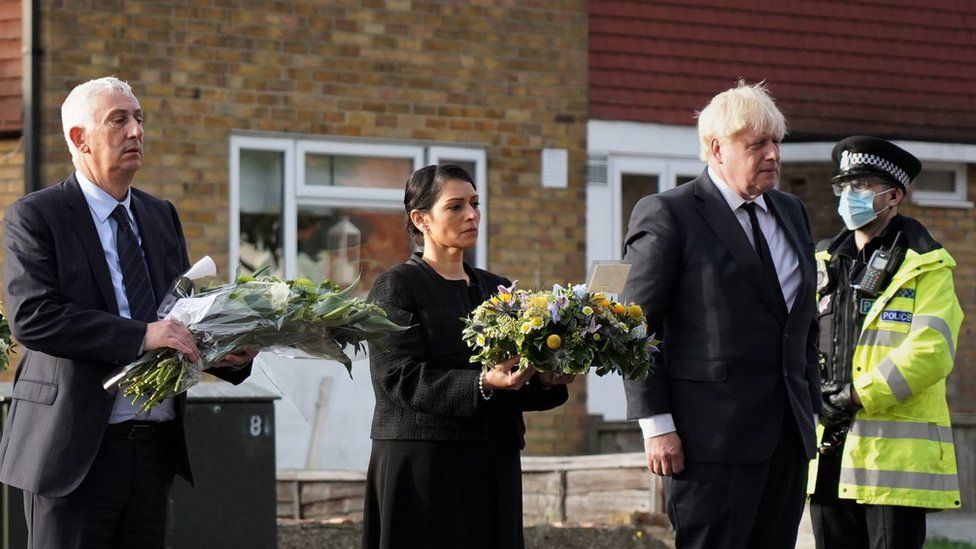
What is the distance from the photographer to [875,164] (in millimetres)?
6504

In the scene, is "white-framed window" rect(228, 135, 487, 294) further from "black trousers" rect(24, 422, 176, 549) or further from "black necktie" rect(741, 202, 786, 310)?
"black trousers" rect(24, 422, 176, 549)

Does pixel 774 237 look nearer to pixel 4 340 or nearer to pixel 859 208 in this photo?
pixel 859 208

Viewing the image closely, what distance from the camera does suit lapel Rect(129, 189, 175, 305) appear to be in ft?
16.6

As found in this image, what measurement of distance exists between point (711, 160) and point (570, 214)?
7.45 m

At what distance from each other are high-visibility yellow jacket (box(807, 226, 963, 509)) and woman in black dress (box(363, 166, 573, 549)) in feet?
4.89

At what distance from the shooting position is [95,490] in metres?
4.81

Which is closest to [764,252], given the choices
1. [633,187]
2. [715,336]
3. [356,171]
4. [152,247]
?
[715,336]

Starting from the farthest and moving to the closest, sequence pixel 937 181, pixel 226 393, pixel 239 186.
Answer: pixel 937 181
pixel 239 186
pixel 226 393

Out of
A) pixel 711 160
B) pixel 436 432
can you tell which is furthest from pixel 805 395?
pixel 436 432

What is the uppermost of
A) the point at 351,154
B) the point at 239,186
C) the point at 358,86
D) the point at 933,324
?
the point at 358,86

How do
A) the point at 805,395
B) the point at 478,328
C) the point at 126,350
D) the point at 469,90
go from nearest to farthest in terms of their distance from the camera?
the point at 126,350 < the point at 478,328 < the point at 805,395 < the point at 469,90

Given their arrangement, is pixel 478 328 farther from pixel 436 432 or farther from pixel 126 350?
pixel 126 350

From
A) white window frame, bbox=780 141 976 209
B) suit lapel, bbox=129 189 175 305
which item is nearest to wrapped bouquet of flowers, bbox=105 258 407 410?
suit lapel, bbox=129 189 175 305

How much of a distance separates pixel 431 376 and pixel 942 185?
1010 centimetres
